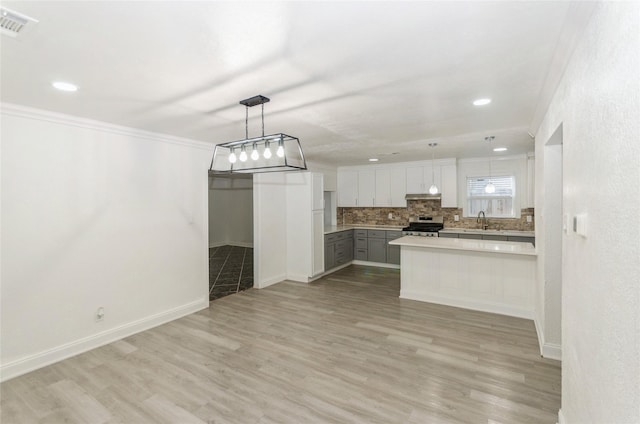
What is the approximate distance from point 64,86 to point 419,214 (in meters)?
6.57

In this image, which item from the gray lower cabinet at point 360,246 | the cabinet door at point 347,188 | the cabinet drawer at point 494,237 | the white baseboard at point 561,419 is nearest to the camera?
the white baseboard at point 561,419

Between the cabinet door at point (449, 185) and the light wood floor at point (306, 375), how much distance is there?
2876 millimetres

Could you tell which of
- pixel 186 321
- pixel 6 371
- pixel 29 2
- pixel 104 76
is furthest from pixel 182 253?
pixel 29 2

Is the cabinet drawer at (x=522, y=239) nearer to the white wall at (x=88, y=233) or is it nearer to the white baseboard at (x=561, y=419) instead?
the white baseboard at (x=561, y=419)

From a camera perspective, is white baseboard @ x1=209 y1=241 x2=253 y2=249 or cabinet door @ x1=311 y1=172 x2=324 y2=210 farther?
white baseboard @ x1=209 y1=241 x2=253 y2=249

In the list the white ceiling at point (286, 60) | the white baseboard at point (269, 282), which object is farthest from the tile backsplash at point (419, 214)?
the white ceiling at point (286, 60)

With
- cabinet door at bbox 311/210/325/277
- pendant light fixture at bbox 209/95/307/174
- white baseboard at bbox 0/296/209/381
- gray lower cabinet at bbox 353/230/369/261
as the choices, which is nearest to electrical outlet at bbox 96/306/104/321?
white baseboard at bbox 0/296/209/381

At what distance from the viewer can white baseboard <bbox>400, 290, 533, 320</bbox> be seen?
4.15 m

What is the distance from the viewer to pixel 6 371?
279 centimetres

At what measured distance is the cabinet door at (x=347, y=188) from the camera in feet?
25.2

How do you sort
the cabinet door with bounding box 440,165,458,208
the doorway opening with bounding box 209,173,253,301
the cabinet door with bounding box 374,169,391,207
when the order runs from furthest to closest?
the doorway opening with bounding box 209,173,253,301
the cabinet door with bounding box 374,169,391,207
the cabinet door with bounding box 440,165,458,208

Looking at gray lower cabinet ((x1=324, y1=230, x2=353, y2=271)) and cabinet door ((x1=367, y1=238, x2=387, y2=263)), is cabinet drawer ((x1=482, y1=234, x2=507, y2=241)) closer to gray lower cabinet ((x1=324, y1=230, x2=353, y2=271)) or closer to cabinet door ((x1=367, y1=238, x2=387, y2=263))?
cabinet door ((x1=367, y1=238, x2=387, y2=263))

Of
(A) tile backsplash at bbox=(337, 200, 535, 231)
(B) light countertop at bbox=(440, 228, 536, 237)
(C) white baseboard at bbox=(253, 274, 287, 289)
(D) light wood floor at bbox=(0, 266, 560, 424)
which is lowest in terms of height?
(D) light wood floor at bbox=(0, 266, 560, 424)

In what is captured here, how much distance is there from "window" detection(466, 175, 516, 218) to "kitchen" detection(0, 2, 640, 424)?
1.24ft
